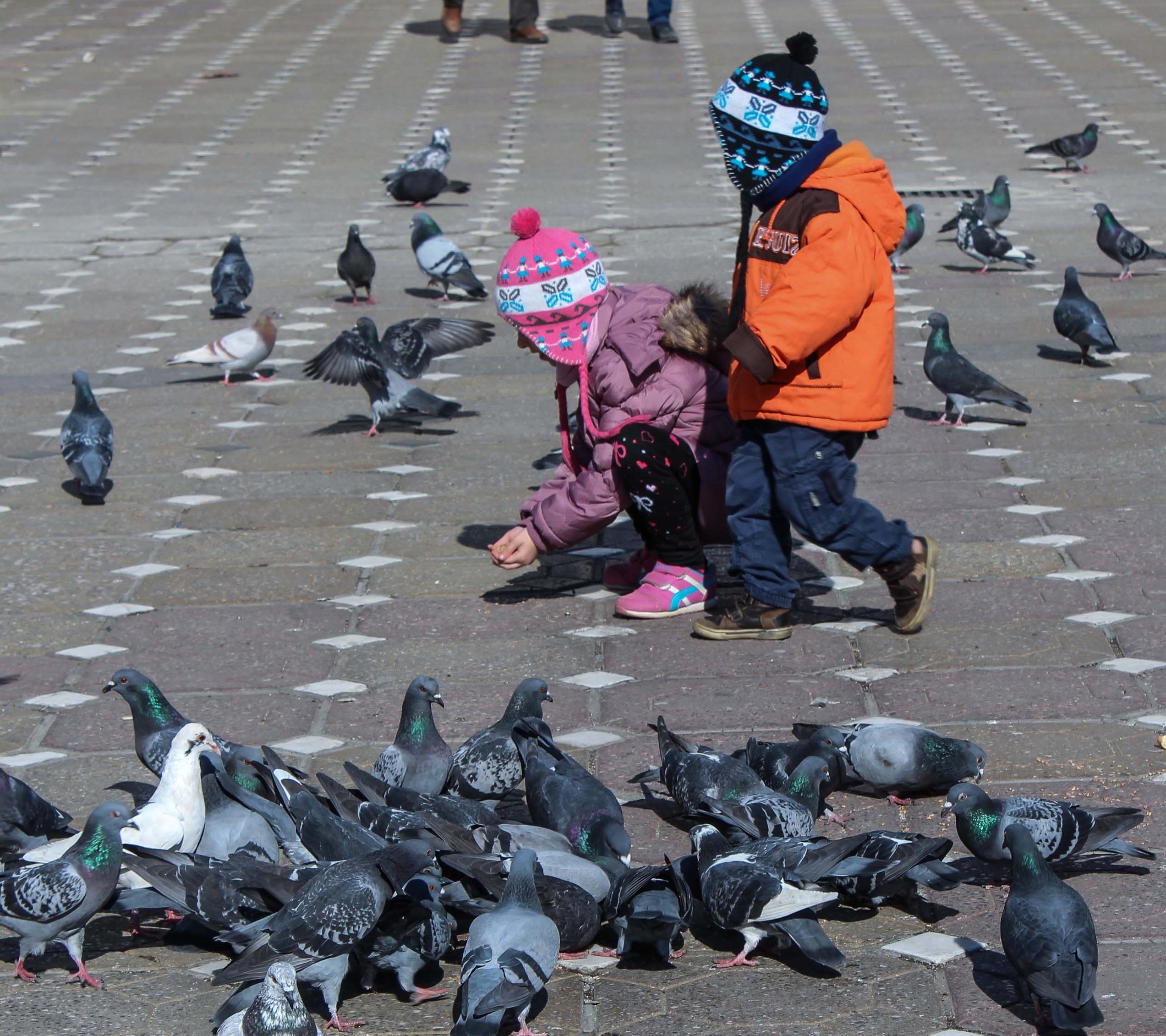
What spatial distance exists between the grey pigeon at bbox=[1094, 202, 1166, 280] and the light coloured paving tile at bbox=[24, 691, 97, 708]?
8.15 metres

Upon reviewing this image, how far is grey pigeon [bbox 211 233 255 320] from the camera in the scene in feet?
35.4

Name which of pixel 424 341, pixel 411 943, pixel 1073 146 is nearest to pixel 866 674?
pixel 411 943

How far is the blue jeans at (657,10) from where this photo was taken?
22422 millimetres

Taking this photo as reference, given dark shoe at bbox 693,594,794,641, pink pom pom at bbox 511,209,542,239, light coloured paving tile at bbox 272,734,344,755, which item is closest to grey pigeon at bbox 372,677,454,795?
light coloured paving tile at bbox 272,734,344,755

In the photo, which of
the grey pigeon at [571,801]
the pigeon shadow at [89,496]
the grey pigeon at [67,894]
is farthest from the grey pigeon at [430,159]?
the grey pigeon at [67,894]

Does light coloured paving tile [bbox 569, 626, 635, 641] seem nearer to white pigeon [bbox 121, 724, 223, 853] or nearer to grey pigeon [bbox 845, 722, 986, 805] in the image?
grey pigeon [bbox 845, 722, 986, 805]

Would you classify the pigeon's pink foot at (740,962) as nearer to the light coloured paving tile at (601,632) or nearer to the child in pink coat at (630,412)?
the light coloured paving tile at (601,632)

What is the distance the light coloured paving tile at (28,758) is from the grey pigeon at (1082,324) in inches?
246

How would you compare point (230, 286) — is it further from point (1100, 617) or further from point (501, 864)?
point (501, 864)

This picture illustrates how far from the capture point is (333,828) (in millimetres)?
3434

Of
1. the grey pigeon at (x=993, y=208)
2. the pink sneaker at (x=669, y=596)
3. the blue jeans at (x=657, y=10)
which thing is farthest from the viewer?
the blue jeans at (x=657, y=10)

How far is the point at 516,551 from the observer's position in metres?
5.33

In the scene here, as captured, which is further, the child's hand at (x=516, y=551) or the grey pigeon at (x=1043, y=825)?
the child's hand at (x=516, y=551)

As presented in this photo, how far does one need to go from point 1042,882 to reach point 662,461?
2436 millimetres
